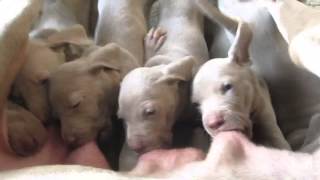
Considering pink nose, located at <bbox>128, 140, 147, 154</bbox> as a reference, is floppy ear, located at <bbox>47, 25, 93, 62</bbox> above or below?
above

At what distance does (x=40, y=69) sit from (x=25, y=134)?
4.6 inches

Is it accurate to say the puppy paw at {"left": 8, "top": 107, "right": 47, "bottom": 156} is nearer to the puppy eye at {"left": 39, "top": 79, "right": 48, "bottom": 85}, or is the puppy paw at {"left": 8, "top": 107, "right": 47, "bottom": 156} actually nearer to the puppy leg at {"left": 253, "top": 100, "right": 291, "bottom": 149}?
the puppy eye at {"left": 39, "top": 79, "right": 48, "bottom": 85}

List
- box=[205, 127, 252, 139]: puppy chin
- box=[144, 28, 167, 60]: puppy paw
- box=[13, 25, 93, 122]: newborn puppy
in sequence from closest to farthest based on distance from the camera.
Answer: box=[205, 127, 252, 139]: puppy chin
box=[13, 25, 93, 122]: newborn puppy
box=[144, 28, 167, 60]: puppy paw

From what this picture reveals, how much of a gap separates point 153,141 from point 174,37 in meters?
0.28

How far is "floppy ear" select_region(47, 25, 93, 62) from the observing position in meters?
1.12

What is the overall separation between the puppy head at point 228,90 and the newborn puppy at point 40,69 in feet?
0.70

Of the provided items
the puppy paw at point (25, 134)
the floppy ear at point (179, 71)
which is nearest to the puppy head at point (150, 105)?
the floppy ear at point (179, 71)

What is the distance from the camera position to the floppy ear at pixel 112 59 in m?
1.04

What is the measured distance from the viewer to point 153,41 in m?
1.19

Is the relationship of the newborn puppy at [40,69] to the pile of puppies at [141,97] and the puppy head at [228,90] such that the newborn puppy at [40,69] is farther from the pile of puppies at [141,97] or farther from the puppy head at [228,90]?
the puppy head at [228,90]

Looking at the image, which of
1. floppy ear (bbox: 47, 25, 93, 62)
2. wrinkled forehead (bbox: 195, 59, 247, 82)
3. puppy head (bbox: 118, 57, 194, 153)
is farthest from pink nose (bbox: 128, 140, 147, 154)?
floppy ear (bbox: 47, 25, 93, 62)

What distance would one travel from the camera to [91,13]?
1.41 m

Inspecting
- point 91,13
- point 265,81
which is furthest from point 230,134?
point 91,13

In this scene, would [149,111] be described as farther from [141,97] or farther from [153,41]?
[153,41]
